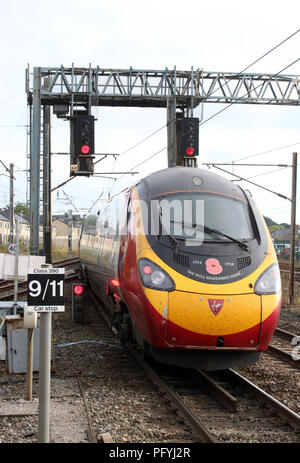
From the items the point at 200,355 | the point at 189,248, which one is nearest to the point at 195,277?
the point at 189,248

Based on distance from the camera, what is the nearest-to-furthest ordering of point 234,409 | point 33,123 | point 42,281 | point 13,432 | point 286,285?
point 42,281 < point 13,432 < point 234,409 < point 33,123 < point 286,285

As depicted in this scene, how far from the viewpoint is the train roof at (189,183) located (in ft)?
26.6

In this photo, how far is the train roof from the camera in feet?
26.6

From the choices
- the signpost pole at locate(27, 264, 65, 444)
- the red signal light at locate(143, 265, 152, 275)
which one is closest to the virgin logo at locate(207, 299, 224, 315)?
the red signal light at locate(143, 265, 152, 275)

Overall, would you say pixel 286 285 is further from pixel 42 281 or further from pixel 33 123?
pixel 42 281

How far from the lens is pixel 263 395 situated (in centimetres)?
670

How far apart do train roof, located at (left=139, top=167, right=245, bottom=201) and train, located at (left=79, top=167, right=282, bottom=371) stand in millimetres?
14

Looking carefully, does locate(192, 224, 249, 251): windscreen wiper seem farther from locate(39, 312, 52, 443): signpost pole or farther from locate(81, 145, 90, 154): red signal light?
locate(81, 145, 90, 154): red signal light

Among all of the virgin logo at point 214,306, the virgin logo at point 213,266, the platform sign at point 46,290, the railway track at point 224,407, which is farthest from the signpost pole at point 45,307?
the virgin logo at point 213,266

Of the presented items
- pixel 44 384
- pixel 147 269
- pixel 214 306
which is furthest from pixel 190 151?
pixel 44 384

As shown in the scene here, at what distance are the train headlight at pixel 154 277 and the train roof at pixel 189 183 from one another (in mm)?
1316

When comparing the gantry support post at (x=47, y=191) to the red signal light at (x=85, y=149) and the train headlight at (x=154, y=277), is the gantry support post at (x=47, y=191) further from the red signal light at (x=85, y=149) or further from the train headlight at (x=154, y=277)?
the train headlight at (x=154, y=277)

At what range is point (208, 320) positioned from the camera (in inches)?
267
